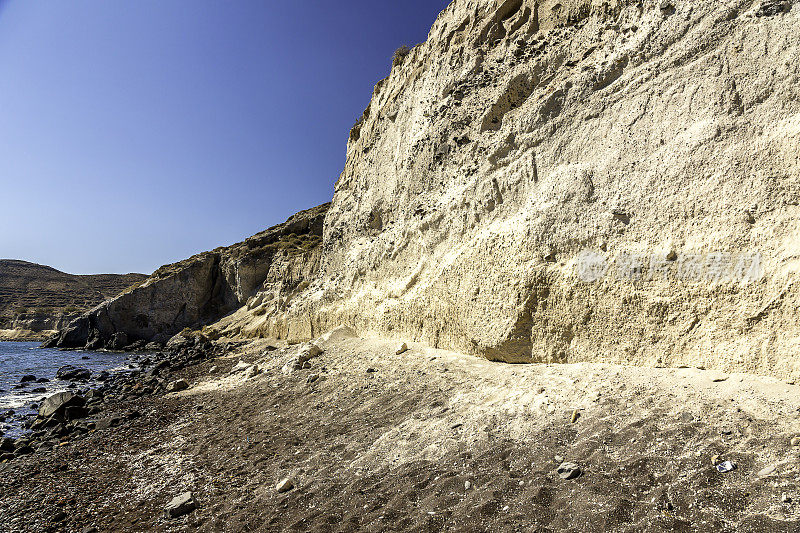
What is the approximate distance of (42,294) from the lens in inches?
2904

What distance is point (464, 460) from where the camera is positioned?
465 cm

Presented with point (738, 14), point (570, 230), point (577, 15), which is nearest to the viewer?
point (738, 14)

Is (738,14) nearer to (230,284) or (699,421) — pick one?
(699,421)

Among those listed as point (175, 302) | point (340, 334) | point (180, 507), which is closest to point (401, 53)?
point (340, 334)

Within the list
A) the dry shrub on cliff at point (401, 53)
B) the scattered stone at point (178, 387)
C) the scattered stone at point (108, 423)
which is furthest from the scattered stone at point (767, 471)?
the dry shrub on cliff at point (401, 53)

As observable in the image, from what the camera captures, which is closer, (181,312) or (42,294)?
(181,312)

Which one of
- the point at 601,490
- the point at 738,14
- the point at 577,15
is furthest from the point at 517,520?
the point at 577,15

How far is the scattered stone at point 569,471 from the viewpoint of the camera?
151 inches

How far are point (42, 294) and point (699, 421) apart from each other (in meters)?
97.1

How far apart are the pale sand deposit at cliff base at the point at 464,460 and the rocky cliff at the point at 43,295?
5998 cm

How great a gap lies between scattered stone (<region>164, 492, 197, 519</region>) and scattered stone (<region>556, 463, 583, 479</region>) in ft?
14.0

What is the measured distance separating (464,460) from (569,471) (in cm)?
120

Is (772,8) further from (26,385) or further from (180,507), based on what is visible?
(26,385)

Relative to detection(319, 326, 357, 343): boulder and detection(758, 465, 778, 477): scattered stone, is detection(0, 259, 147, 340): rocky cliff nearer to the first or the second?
detection(319, 326, 357, 343): boulder
